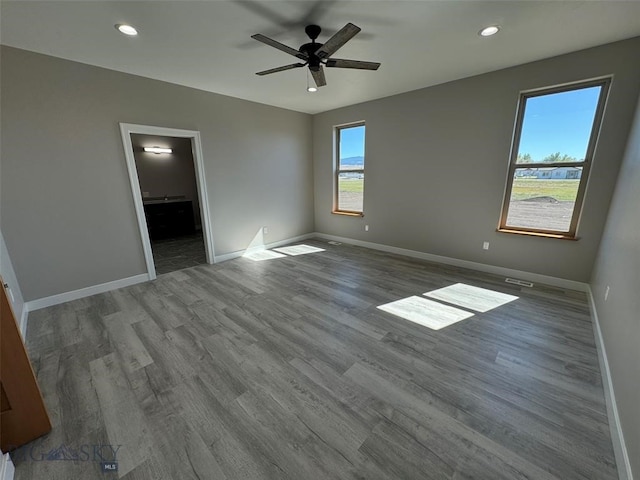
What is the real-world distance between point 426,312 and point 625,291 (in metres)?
1.42

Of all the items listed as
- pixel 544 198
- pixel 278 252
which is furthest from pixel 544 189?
pixel 278 252

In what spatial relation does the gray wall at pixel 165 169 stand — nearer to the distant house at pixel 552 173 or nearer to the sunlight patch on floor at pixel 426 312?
the sunlight patch on floor at pixel 426 312

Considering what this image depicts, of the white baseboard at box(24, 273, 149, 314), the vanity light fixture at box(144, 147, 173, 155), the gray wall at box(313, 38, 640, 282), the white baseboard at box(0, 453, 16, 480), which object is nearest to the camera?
the white baseboard at box(0, 453, 16, 480)

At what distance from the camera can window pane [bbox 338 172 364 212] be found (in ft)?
16.7

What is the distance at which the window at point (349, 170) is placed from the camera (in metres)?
4.96

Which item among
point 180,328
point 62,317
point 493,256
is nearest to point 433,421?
point 180,328

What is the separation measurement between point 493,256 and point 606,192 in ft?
4.36

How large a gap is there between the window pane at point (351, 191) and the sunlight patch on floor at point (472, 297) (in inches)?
97.4

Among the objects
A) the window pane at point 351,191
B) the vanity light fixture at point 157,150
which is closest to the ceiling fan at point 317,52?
the window pane at point 351,191

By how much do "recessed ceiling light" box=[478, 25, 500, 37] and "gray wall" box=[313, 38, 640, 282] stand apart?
43.2 inches

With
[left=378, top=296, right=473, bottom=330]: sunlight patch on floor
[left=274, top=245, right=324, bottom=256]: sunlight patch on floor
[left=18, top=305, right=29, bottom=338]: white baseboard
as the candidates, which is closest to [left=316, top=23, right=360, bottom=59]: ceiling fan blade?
[left=378, top=296, right=473, bottom=330]: sunlight patch on floor

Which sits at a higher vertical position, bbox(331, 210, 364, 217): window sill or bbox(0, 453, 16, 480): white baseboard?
bbox(331, 210, 364, 217): window sill

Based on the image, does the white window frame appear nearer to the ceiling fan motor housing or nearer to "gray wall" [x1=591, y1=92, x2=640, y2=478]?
the ceiling fan motor housing

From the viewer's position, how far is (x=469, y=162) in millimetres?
3631
